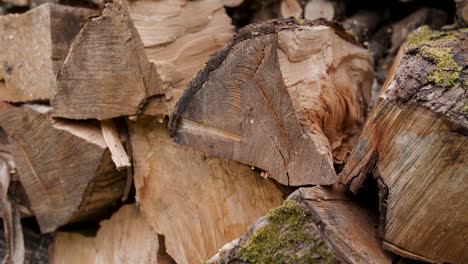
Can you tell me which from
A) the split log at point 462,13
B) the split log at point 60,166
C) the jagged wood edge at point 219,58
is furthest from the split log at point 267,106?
the split log at point 462,13

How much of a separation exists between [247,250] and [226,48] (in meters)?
0.48

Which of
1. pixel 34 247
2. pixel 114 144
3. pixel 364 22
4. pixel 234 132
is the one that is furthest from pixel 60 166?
pixel 364 22

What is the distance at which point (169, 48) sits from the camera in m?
1.66

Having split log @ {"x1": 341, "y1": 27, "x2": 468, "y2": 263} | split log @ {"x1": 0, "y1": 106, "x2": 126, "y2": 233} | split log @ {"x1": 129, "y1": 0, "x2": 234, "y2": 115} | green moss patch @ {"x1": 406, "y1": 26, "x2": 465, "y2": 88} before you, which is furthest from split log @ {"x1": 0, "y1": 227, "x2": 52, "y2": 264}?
green moss patch @ {"x1": 406, "y1": 26, "x2": 465, "y2": 88}

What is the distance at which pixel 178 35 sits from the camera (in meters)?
1.70

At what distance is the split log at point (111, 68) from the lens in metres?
1.62

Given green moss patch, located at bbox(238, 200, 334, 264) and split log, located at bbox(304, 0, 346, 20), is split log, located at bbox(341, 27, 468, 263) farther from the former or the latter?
split log, located at bbox(304, 0, 346, 20)

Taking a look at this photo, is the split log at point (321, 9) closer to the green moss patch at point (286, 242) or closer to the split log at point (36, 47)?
the split log at point (36, 47)

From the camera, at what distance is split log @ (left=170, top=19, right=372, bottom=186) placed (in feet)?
4.27

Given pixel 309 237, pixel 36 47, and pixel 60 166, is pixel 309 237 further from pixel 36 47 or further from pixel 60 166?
pixel 36 47

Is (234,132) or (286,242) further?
(234,132)

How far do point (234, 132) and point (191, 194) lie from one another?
1.23 feet

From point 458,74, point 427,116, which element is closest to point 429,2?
point 458,74

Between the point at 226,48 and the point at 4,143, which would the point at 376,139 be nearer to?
the point at 226,48
